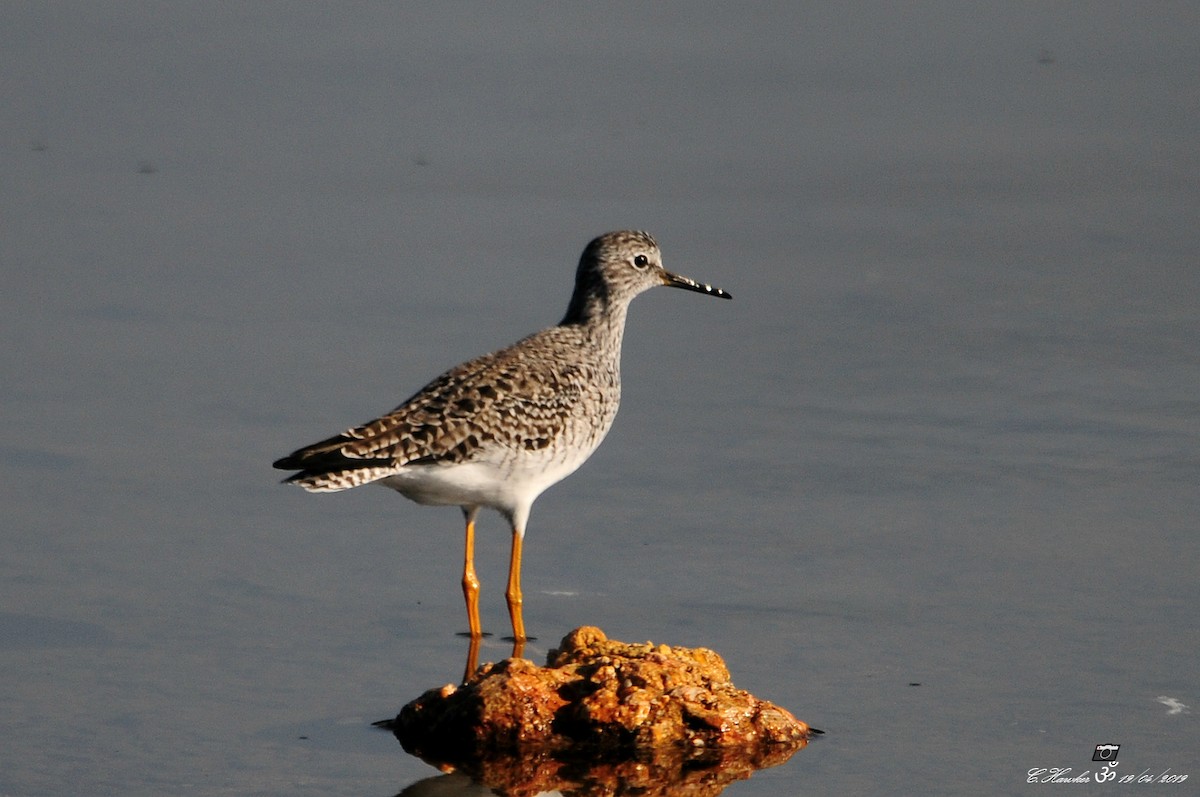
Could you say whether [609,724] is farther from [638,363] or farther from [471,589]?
[638,363]

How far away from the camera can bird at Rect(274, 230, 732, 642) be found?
7223mm

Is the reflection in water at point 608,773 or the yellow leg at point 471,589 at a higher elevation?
the yellow leg at point 471,589

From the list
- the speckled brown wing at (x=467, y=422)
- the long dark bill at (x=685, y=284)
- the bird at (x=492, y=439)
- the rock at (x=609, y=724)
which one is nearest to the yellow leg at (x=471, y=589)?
the bird at (x=492, y=439)

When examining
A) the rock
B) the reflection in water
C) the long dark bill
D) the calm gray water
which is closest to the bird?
the calm gray water

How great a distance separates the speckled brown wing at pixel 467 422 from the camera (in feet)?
23.4

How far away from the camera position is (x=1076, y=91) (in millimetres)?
13773

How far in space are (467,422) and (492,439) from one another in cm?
12

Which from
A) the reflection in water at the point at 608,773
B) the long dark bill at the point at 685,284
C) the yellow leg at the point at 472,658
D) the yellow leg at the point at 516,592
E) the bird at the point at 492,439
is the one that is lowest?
the reflection in water at the point at 608,773

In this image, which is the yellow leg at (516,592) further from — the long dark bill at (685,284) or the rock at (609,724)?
the long dark bill at (685,284)

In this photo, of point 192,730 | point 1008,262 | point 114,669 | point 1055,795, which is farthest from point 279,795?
point 1008,262

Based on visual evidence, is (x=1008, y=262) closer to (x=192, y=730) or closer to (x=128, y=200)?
(x=128, y=200)

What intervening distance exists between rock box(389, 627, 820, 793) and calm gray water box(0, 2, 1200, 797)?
0.17 metres

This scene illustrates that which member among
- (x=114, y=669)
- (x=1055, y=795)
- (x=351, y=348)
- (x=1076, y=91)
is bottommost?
(x=1055, y=795)

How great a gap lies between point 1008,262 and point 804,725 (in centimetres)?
556
